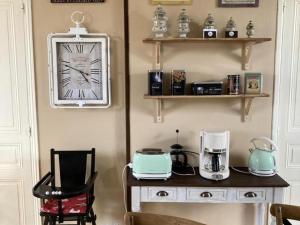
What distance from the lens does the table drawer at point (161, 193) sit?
2.24 m

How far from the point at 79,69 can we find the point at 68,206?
1.06m

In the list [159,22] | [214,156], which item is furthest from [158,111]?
[159,22]

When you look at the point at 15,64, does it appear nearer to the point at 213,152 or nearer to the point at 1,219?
the point at 1,219

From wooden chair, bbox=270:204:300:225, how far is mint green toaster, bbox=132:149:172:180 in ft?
2.94

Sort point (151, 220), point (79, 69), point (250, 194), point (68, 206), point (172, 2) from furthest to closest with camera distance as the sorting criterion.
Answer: point (79, 69) → point (172, 2) → point (68, 206) → point (250, 194) → point (151, 220)

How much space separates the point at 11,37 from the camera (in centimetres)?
253

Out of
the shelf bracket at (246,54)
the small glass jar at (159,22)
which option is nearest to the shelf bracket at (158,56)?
the small glass jar at (159,22)

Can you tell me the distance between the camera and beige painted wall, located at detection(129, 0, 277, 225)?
8.07 feet

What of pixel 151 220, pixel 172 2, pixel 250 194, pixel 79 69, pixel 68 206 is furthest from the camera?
pixel 79 69

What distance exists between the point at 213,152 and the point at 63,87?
129 cm

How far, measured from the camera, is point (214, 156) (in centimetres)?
233

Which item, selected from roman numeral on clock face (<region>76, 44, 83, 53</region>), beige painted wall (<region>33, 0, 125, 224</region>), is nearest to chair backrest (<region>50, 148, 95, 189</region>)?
beige painted wall (<region>33, 0, 125, 224</region>)

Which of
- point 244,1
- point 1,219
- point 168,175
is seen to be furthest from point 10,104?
point 244,1

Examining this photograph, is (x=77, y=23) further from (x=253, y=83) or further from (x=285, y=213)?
(x=285, y=213)
